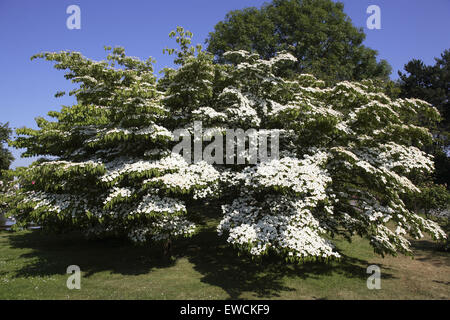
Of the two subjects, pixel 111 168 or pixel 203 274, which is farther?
pixel 203 274

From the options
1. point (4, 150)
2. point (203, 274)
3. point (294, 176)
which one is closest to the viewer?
point (294, 176)

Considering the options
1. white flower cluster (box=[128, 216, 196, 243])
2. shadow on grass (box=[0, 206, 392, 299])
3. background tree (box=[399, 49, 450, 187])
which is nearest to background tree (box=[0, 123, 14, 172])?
shadow on grass (box=[0, 206, 392, 299])

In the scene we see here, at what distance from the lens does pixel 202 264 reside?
12805 millimetres

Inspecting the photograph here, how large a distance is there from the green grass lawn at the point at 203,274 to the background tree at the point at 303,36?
2133 centimetres

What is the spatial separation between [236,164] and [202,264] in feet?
16.0

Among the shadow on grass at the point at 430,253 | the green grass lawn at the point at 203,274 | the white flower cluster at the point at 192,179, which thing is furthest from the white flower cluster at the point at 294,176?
the shadow on grass at the point at 430,253

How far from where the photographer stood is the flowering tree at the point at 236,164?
950 centimetres

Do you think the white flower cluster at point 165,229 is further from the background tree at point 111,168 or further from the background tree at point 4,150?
the background tree at point 4,150

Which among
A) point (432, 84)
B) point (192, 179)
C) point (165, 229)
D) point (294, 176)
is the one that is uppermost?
point (432, 84)

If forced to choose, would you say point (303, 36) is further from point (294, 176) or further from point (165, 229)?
point (165, 229)

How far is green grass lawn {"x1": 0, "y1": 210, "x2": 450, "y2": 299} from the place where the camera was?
9711mm

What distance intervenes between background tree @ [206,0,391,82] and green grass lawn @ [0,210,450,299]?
2133cm

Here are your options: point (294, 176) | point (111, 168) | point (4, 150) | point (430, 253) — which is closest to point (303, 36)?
point (430, 253)

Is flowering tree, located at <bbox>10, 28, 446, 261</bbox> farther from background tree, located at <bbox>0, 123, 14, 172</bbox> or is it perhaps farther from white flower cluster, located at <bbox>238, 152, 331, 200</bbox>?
background tree, located at <bbox>0, 123, 14, 172</bbox>
